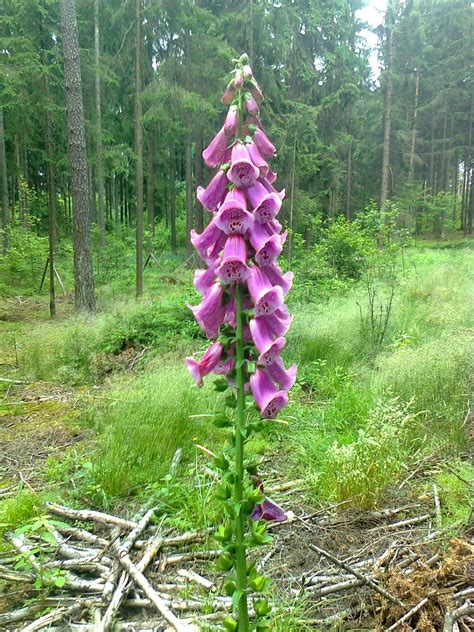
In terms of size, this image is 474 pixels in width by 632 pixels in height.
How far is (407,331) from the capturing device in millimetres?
6715

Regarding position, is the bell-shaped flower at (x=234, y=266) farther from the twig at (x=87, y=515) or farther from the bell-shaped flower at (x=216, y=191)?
the twig at (x=87, y=515)

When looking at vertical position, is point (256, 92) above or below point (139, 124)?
below

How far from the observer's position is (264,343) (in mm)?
1348

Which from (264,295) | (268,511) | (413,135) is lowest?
(268,511)

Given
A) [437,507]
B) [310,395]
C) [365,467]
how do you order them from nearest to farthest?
[437,507], [365,467], [310,395]

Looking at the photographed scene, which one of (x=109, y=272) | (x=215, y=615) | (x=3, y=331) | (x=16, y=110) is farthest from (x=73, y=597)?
(x=109, y=272)

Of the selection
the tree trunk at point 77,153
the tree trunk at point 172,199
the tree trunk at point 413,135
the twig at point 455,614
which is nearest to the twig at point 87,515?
the twig at point 455,614

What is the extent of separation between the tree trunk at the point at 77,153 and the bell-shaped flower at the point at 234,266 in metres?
9.26

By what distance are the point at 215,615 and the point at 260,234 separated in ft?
5.65

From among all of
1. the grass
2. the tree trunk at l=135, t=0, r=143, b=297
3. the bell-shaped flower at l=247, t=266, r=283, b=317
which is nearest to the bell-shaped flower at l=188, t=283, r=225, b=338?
the bell-shaped flower at l=247, t=266, r=283, b=317

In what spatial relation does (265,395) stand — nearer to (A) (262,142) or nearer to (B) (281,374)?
(B) (281,374)

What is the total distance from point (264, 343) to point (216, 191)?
0.54m

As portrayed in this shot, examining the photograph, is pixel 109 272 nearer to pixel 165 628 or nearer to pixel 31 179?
pixel 31 179

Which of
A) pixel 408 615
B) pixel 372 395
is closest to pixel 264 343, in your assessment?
pixel 408 615
